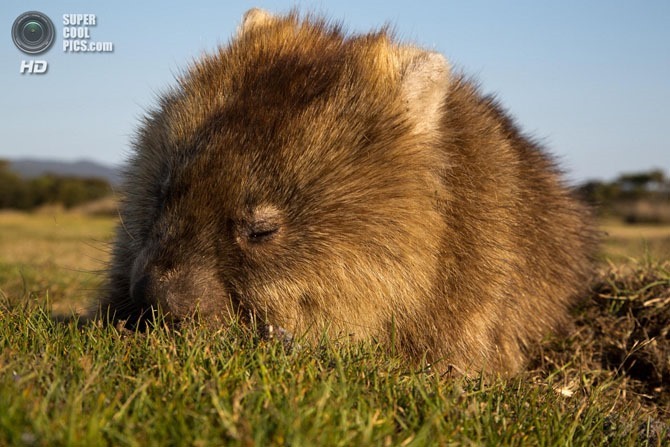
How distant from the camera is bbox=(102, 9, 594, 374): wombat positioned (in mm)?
3658

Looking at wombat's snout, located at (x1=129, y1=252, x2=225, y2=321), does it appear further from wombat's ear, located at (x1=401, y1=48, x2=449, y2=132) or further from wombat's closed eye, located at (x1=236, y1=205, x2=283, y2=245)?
wombat's ear, located at (x1=401, y1=48, x2=449, y2=132)

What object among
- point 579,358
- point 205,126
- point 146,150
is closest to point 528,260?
point 579,358

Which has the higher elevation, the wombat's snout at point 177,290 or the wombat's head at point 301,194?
the wombat's head at point 301,194

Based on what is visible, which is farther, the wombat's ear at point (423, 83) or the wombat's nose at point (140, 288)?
the wombat's ear at point (423, 83)

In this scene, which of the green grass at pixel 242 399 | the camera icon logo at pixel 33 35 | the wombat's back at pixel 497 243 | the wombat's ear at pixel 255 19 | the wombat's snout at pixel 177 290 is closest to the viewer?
the green grass at pixel 242 399

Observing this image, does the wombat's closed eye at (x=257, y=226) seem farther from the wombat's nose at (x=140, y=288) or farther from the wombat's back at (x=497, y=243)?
the wombat's back at (x=497, y=243)

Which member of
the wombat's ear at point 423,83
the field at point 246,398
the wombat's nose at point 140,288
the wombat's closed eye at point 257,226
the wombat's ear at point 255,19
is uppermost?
the wombat's ear at point 255,19

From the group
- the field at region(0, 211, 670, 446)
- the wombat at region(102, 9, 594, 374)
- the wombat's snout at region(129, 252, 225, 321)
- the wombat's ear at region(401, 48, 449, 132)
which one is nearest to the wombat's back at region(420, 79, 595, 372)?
the wombat at region(102, 9, 594, 374)

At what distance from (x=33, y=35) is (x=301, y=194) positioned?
18.4 feet

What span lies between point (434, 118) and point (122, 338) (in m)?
2.11

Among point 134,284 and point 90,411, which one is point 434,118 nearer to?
point 134,284

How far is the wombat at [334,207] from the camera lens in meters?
3.66

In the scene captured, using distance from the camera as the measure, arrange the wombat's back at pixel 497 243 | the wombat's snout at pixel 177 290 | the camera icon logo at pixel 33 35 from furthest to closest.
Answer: the camera icon logo at pixel 33 35, the wombat's back at pixel 497 243, the wombat's snout at pixel 177 290

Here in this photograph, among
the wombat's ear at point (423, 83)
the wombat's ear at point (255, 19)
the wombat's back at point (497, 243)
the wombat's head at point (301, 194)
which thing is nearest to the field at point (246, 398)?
the wombat's head at point (301, 194)
